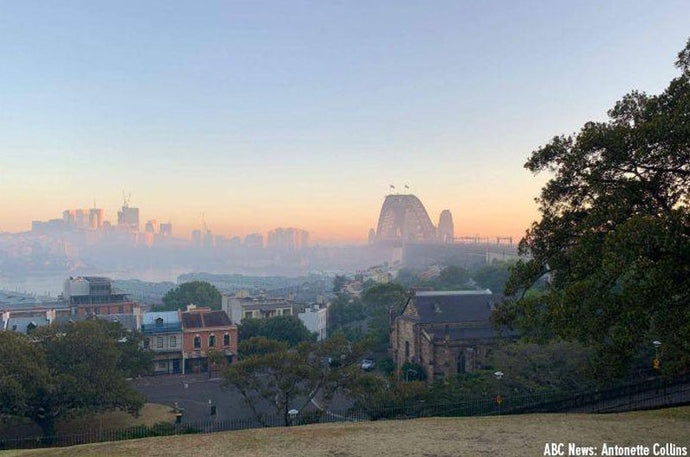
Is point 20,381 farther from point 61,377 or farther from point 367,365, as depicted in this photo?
point 367,365

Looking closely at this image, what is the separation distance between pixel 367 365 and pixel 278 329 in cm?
1317

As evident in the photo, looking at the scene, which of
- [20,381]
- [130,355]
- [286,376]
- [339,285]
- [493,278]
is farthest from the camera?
[339,285]

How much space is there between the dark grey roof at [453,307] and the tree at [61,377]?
28.5 metres

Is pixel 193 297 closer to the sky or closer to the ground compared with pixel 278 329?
closer to the sky

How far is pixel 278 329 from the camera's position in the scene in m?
61.2

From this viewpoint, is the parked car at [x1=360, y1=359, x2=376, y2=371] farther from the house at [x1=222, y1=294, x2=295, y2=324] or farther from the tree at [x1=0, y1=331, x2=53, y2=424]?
the tree at [x1=0, y1=331, x2=53, y2=424]

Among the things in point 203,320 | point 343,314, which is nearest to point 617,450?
point 203,320

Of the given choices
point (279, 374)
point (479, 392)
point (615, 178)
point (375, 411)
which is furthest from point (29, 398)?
point (615, 178)

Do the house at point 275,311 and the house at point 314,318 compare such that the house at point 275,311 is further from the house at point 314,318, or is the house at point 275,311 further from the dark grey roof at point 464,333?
the dark grey roof at point 464,333

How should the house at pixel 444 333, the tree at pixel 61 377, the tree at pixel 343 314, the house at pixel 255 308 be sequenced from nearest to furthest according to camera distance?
the tree at pixel 61 377
the house at pixel 444 333
the house at pixel 255 308
the tree at pixel 343 314

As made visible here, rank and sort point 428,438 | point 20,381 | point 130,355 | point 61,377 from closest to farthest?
point 428,438 < point 20,381 < point 61,377 < point 130,355

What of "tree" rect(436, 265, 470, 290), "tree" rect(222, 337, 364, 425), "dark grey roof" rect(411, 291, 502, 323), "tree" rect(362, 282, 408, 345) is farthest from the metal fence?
"tree" rect(436, 265, 470, 290)

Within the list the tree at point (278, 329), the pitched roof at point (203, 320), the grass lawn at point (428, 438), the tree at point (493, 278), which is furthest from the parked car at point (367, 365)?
the tree at point (493, 278)

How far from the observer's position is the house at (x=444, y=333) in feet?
148
